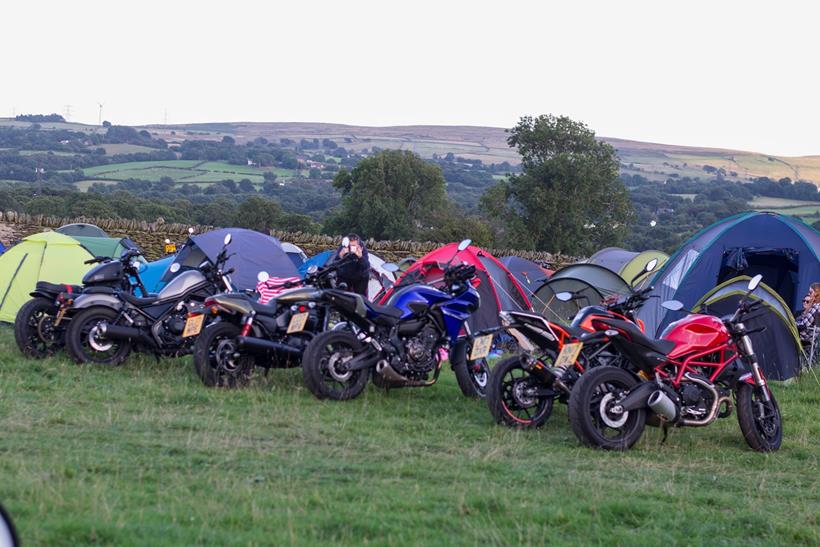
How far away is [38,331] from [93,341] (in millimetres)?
852

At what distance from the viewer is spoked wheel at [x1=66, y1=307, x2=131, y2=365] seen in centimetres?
1012

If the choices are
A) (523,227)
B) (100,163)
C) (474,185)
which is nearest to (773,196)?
(474,185)

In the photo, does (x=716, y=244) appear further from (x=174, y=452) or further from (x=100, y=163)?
(x=100, y=163)

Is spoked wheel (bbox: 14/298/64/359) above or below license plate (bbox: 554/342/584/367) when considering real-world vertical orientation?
below

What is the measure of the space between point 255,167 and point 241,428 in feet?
299

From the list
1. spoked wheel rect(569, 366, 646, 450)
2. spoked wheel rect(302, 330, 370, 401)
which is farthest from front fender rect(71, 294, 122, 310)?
spoked wheel rect(569, 366, 646, 450)

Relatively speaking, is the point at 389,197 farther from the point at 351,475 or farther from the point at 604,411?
the point at 351,475

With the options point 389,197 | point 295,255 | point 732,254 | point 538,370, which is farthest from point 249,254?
point 389,197

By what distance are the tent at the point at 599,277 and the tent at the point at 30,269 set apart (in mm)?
8718

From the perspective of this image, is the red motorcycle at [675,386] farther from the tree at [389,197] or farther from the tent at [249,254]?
the tree at [389,197]

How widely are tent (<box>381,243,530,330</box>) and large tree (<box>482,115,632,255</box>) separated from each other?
22877 mm

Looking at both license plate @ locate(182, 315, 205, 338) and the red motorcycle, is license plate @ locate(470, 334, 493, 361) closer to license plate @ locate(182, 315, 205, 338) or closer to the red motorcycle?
the red motorcycle

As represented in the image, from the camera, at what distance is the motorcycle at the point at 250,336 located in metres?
9.33

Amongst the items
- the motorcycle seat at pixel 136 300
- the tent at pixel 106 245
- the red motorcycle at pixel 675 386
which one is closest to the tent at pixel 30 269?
the tent at pixel 106 245
